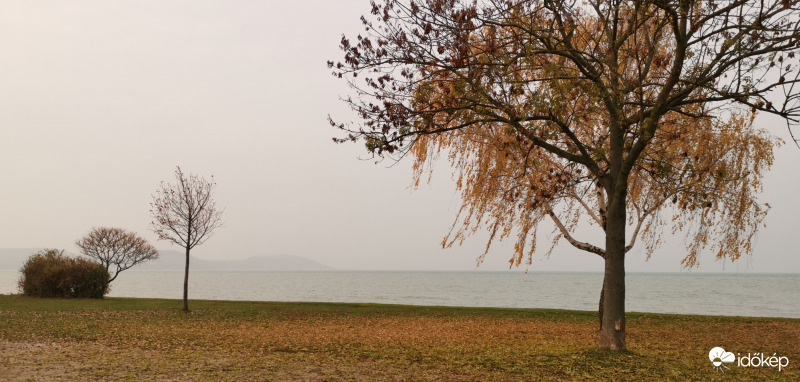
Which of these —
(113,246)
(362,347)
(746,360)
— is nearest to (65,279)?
(113,246)

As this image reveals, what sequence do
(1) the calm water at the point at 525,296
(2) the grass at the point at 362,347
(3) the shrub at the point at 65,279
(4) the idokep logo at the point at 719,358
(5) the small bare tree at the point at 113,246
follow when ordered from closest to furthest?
(2) the grass at the point at 362,347, (4) the idokep logo at the point at 719,358, (3) the shrub at the point at 65,279, (5) the small bare tree at the point at 113,246, (1) the calm water at the point at 525,296

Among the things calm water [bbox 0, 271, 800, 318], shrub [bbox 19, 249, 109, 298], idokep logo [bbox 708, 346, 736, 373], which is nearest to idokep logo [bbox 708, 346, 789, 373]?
idokep logo [bbox 708, 346, 736, 373]

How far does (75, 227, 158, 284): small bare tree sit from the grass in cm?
2091

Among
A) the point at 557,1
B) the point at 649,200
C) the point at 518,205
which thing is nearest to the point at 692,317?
the point at 649,200

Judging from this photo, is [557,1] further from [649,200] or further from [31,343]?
[31,343]

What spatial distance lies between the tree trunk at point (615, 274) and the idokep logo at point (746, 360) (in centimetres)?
193

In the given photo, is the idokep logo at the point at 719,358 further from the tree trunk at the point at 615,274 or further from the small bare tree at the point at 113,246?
the small bare tree at the point at 113,246

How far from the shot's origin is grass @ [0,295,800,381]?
998 centimetres

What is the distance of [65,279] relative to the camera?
111 feet

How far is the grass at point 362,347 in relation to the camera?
9977mm

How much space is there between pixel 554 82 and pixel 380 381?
20.5 ft

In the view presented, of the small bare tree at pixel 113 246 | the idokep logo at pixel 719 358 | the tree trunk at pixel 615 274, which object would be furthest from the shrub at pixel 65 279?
the idokep logo at pixel 719 358

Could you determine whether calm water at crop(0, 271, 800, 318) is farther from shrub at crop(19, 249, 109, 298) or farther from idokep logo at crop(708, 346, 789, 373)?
idokep logo at crop(708, 346, 789, 373)

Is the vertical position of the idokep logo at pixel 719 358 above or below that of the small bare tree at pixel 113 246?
below
